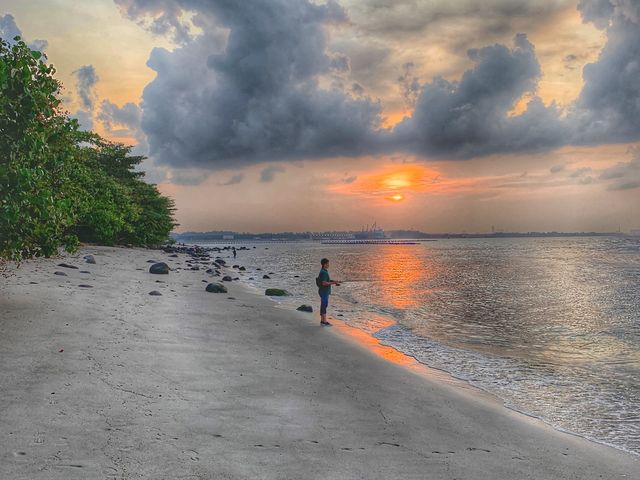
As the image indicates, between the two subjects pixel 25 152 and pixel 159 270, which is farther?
pixel 159 270

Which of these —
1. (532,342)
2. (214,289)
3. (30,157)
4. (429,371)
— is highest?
(30,157)

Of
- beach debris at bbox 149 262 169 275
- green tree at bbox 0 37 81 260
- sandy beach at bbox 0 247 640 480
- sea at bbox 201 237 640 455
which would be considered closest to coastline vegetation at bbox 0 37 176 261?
green tree at bbox 0 37 81 260

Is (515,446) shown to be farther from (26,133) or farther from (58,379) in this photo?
(26,133)

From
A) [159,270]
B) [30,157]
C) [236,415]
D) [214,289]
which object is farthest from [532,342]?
[159,270]

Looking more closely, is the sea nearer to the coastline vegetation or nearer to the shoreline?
the shoreline

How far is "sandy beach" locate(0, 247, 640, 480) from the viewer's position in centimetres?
590

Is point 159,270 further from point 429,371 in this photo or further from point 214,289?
point 429,371

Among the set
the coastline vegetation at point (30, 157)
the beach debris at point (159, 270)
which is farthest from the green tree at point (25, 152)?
the beach debris at point (159, 270)

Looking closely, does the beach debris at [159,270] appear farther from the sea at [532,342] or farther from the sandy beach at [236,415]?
the sandy beach at [236,415]

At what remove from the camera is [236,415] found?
297 inches

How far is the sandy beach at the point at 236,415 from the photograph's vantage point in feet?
19.4

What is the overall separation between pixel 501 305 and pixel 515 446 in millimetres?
25519

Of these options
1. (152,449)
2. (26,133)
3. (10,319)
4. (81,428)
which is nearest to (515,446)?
(152,449)

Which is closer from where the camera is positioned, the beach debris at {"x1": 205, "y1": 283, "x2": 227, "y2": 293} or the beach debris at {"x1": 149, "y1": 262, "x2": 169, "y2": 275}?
the beach debris at {"x1": 205, "y1": 283, "x2": 227, "y2": 293}
